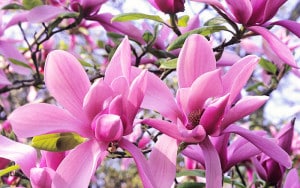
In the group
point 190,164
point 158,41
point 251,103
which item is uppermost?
point 251,103

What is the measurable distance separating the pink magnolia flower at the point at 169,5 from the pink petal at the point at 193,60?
11.9 inches

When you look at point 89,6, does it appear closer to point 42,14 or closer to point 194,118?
point 42,14

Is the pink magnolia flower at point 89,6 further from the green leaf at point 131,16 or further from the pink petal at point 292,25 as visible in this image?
the pink petal at point 292,25

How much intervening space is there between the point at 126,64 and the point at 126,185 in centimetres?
347

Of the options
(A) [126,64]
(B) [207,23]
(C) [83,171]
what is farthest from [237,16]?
(C) [83,171]

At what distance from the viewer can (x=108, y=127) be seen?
2.13 feet

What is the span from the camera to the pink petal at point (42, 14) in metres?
1.11

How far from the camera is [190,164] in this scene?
134 cm

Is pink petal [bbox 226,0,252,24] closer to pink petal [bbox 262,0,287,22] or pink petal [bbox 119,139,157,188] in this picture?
pink petal [bbox 262,0,287,22]

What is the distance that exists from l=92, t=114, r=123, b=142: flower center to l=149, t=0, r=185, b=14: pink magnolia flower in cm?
40

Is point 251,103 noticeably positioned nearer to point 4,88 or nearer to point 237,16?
point 237,16

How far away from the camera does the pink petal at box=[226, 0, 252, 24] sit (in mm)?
850

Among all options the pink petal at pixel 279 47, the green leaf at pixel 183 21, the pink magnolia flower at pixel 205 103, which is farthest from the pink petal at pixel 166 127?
the green leaf at pixel 183 21

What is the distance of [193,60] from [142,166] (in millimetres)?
171
